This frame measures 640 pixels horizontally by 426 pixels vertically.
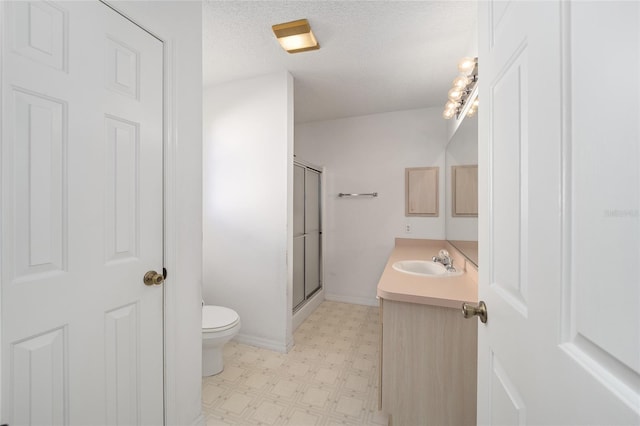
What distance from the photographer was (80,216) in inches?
37.0

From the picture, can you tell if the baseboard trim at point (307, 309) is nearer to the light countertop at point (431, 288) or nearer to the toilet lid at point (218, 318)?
the toilet lid at point (218, 318)

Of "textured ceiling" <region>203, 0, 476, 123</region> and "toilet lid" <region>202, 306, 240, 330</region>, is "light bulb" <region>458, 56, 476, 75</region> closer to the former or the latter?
"textured ceiling" <region>203, 0, 476, 123</region>

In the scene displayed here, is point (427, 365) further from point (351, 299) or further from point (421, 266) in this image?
point (351, 299)

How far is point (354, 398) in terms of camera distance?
5.74 ft

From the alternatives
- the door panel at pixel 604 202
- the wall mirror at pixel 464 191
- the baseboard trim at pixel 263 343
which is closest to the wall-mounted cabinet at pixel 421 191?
the wall mirror at pixel 464 191

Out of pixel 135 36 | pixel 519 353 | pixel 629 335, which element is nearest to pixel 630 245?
pixel 629 335

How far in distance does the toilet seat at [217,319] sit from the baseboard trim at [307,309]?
74 centimetres

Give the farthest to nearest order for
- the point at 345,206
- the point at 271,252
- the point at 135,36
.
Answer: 1. the point at 345,206
2. the point at 271,252
3. the point at 135,36

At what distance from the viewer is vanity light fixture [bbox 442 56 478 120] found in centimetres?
165

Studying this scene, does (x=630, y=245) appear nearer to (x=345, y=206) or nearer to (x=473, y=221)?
(x=473, y=221)

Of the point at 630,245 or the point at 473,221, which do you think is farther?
the point at 473,221

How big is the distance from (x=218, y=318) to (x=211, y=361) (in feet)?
1.00

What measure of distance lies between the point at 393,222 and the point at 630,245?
305 cm

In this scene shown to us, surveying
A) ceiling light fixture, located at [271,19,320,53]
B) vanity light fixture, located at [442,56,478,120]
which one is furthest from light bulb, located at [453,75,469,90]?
ceiling light fixture, located at [271,19,320,53]
